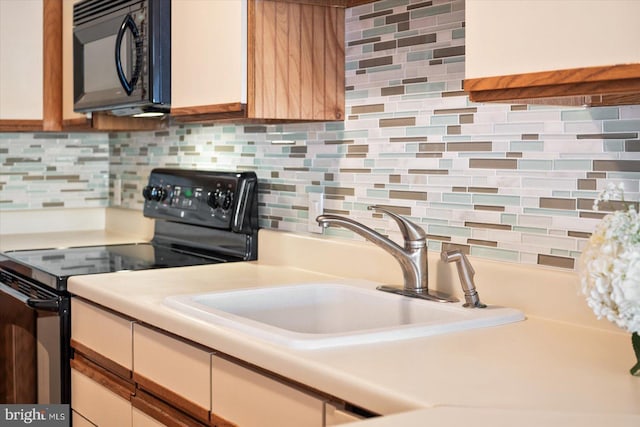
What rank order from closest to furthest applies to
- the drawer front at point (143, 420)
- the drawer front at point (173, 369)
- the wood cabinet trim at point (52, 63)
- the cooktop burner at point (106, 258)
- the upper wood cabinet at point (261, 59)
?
the drawer front at point (173, 369)
the drawer front at point (143, 420)
the upper wood cabinet at point (261, 59)
the cooktop burner at point (106, 258)
the wood cabinet trim at point (52, 63)

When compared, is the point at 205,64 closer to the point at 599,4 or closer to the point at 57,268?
the point at 57,268

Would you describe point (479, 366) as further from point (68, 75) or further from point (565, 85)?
point (68, 75)

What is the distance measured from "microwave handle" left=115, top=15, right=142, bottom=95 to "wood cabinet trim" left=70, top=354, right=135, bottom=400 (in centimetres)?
86

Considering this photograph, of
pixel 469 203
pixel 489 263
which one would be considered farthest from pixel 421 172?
pixel 489 263

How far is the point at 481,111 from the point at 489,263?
0.36 metres

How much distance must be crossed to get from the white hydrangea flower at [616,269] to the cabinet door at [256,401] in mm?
479

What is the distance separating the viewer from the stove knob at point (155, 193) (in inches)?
120

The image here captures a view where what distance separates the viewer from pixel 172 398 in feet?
6.01

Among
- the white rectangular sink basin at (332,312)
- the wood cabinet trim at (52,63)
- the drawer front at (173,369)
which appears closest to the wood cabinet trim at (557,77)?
the white rectangular sink basin at (332,312)

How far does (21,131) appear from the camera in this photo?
3.36 metres

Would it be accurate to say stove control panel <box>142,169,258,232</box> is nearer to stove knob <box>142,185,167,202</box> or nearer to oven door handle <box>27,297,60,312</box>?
stove knob <box>142,185,167,202</box>

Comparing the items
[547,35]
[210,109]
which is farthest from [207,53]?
[547,35]

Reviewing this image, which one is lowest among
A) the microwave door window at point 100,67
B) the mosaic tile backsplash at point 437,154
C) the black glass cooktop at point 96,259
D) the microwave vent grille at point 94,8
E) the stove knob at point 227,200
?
the black glass cooktop at point 96,259

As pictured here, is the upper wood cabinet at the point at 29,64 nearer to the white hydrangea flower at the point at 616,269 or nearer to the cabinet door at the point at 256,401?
the cabinet door at the point at 256,401
